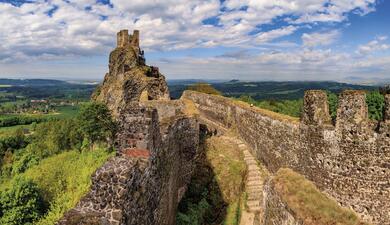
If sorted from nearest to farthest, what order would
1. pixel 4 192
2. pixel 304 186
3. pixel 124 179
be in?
pixel 124 179 < pixel 304 186 < pixel 4 192

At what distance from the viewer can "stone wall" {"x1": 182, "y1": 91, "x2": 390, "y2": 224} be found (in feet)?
42.1

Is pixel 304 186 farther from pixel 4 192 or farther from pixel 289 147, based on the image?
pixel 4 192

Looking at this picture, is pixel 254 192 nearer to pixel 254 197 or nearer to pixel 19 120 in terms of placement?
pixel 254 197

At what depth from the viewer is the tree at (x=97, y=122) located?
52938mm

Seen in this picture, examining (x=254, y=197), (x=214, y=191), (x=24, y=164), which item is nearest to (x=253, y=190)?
(x=254, y=197)

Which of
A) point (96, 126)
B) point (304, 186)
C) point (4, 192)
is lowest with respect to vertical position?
point (4, 192)

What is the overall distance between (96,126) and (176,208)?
4186 centimetres

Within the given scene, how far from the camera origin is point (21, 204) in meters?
36.7

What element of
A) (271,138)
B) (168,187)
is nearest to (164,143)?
(168,187)

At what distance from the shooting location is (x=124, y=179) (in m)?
7.23

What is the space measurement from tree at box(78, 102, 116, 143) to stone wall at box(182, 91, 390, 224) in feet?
133

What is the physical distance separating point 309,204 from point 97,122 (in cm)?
4955

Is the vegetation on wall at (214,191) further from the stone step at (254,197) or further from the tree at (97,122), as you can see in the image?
the tree at (97,122)

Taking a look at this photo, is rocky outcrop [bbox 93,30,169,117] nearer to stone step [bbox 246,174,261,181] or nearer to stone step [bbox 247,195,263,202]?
stone step [bbox 246,174,261,181]
